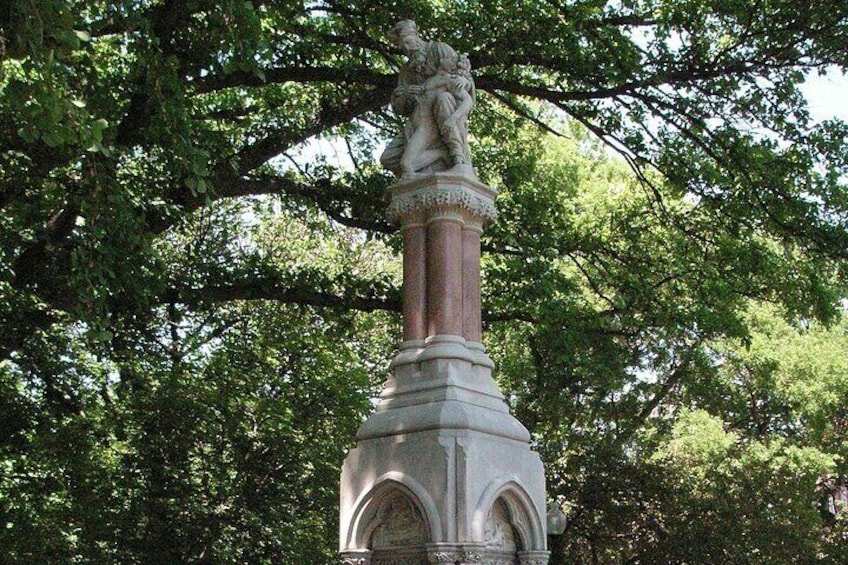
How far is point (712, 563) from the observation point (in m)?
17.2

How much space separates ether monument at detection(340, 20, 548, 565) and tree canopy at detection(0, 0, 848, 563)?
168cm

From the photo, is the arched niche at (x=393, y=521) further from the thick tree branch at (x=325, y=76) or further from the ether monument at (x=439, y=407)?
the thick tree branch at (x=325, y=76)

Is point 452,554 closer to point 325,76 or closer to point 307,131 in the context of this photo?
point 325,76

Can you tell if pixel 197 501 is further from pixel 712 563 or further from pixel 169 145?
pixel 712 563

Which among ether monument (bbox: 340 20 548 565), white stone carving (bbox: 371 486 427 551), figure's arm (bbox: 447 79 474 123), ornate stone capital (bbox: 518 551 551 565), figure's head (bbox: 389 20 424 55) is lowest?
ornate stone capital (bbox: 518 551 551 565)

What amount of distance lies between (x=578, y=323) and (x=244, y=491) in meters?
4.55

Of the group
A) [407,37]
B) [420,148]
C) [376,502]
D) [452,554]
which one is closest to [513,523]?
[452,554]

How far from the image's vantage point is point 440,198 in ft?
23.9

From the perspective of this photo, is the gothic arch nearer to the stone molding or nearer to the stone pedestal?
the stone pedestal

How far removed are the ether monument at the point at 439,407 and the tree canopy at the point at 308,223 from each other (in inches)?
66.2

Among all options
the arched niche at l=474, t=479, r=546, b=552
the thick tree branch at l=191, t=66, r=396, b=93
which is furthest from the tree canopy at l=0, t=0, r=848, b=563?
the arched niche at l=474, t=479, r=546, b=552

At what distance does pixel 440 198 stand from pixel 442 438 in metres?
1.72

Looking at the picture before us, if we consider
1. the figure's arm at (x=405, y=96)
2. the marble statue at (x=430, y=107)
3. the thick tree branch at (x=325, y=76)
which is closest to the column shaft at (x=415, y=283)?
the marble statue at (x=430, y=107)

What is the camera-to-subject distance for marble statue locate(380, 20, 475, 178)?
7551mm
